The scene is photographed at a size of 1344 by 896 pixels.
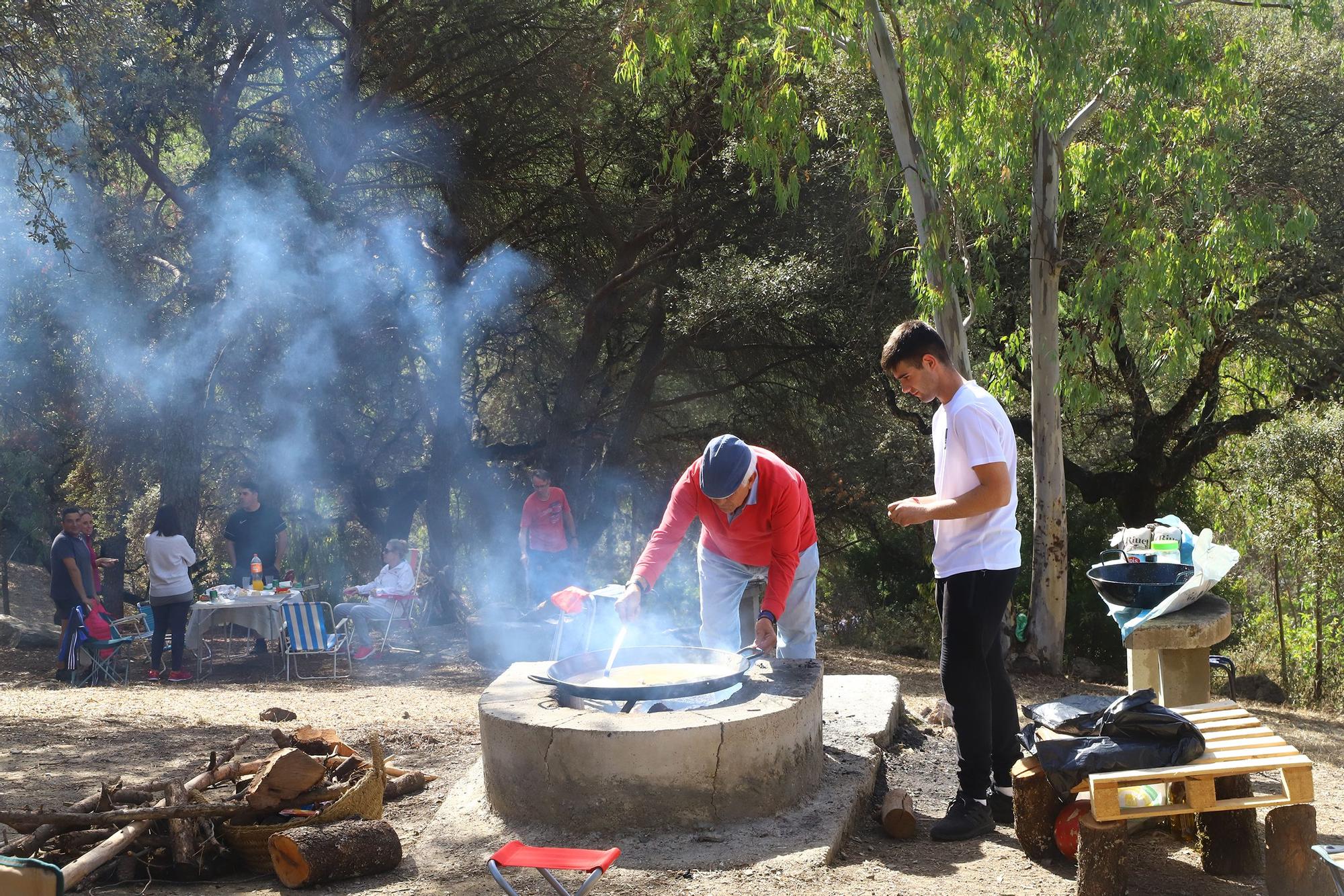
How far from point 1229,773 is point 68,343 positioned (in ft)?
46.1

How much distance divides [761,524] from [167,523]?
686 centimetres

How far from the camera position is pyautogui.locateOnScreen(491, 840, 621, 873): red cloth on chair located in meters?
3.01

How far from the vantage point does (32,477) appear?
52.0 ft

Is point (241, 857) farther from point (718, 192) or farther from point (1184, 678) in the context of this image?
point (718, 192)

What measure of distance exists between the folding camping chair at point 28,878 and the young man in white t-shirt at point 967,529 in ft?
8.90

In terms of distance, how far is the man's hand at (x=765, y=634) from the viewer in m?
4.48

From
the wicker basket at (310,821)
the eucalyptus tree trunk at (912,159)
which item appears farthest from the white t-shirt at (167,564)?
the eucalyptus tree trunk at (912,159)

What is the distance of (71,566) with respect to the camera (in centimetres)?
954

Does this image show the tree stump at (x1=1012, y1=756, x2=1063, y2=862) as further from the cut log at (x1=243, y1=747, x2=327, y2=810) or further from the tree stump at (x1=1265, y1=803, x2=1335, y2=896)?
the cut log at (x1=243, y1=747, x2=327, y2=810)

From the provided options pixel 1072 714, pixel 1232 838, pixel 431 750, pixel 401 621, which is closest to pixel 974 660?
pixel 1072 714

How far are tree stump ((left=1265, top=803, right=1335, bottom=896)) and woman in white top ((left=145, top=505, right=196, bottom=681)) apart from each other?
8681mm

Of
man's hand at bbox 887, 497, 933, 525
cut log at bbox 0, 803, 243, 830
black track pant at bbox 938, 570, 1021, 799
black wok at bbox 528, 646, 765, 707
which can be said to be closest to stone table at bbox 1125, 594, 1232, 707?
black track pant at bbox 938, 570, 1021, 799

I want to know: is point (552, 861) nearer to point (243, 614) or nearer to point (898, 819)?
point (898, 819)

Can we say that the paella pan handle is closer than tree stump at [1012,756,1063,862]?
No
